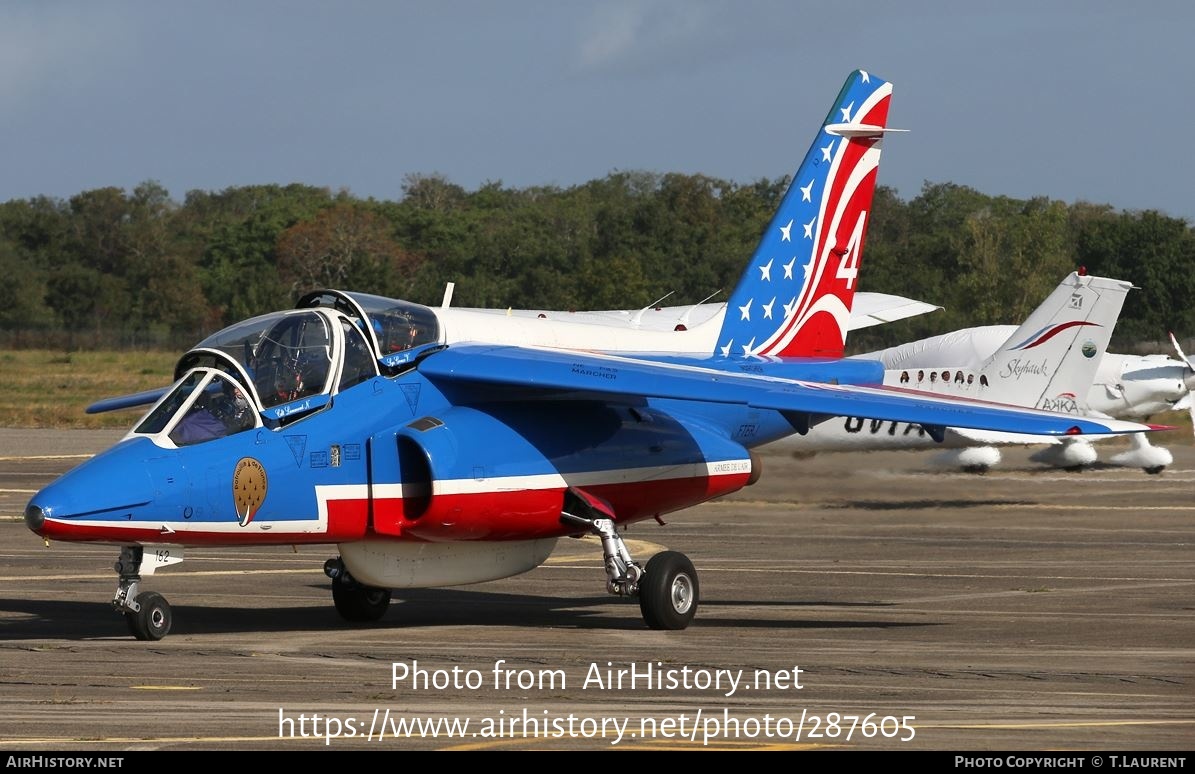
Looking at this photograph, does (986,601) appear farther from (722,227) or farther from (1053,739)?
(722,227)

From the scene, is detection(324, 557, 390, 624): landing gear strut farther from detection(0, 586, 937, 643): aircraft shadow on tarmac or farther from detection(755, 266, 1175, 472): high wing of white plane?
detection(755, 266, 1175, 472): high wing of white plane

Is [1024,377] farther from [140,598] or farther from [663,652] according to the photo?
[140,598]

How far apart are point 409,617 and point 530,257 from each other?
60.1 metres

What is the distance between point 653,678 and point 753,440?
5.70m

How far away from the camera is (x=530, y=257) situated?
76188 millimetres

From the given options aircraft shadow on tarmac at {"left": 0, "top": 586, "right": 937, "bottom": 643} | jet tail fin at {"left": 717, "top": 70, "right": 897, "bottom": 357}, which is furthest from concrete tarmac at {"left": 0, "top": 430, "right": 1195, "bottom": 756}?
jet tail fin at {"left": 717, "top": 70, "right": 897, "bottom": 357}

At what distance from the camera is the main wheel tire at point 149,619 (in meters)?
14.1

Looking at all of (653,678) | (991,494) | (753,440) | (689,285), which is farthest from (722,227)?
(653,678)

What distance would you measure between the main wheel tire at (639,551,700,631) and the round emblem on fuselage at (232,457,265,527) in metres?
3.57

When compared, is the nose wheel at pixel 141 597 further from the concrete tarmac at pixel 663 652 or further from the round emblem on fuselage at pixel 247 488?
the round emblem on fuselage at pixel 247 488

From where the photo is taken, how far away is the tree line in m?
70.0

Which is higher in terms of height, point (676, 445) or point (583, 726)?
point (676, 445)

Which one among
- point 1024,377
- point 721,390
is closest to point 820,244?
point 721,390

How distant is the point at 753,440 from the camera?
58.5ft
